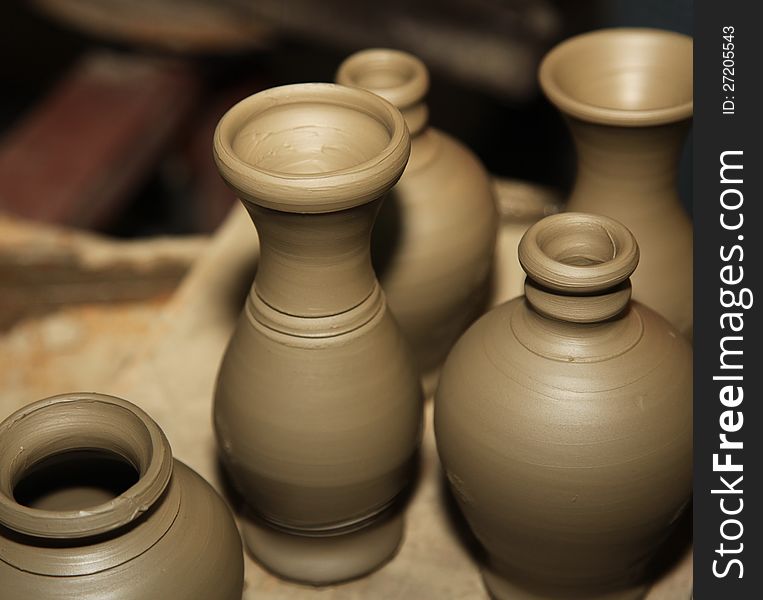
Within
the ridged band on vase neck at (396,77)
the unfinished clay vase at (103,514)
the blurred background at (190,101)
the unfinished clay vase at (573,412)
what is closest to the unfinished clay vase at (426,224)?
the ridged band on vase neck at (396,77)

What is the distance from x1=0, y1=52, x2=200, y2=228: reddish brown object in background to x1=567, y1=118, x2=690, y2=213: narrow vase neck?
1531 mm

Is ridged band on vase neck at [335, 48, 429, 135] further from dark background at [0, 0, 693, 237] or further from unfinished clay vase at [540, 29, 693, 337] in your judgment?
dark background at [0, 0, 693, 237]

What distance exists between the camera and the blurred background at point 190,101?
262 centimetres

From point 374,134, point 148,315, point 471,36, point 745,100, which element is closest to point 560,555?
point 374,134

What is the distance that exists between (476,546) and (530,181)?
2185 mm

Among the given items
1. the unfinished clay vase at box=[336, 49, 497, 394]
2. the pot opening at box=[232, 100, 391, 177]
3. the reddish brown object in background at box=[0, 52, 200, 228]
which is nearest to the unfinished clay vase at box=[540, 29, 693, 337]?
the unfinished clay vase at box=[336, 49, 497, 394]

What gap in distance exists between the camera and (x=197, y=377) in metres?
1.84

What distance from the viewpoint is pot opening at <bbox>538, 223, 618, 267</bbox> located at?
4.17 ft

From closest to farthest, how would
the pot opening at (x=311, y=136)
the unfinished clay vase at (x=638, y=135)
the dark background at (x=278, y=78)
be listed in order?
the pot opening at (x=311, y=136) → the unfinished clay vase at (x=638, y=135) → the dark background at (x=278, y=78)

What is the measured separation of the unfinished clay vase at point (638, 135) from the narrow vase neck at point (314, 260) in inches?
15.3

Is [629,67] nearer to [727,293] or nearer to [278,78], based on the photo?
[727,293]

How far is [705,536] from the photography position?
4.41 feet

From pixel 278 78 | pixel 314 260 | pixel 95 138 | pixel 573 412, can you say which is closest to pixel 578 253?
pixel 573 412

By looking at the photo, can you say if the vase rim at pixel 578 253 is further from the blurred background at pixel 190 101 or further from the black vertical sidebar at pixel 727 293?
the blurred background at pixel 190 101
